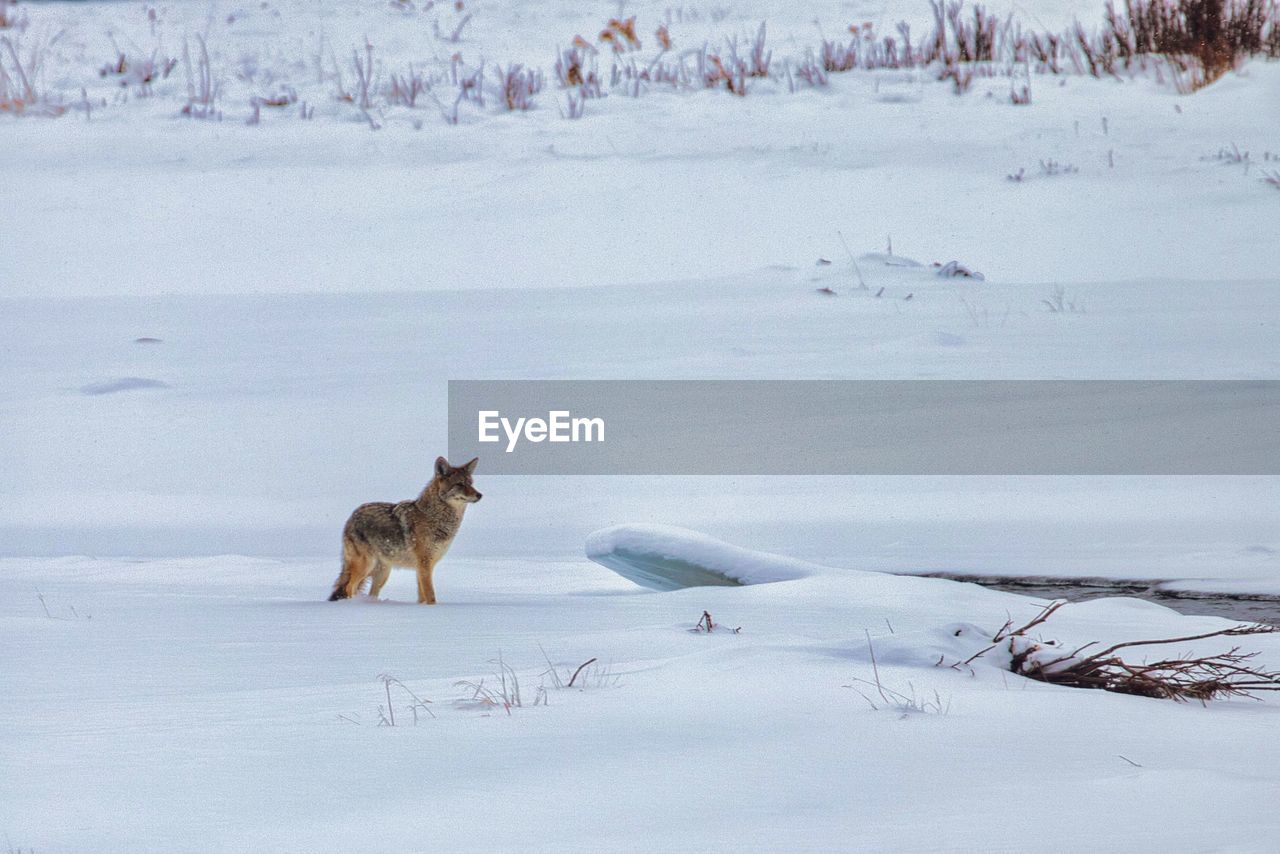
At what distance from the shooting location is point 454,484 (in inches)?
128

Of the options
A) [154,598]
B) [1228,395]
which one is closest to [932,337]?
[1228,395]

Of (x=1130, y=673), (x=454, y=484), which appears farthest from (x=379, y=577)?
(x=1130, y=673)

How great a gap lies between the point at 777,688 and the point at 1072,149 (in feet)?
18.9

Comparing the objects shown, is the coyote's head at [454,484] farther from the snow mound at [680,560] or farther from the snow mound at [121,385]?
the snow mound at [121,385]

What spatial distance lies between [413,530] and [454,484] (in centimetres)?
15

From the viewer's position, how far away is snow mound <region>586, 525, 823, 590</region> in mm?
3887

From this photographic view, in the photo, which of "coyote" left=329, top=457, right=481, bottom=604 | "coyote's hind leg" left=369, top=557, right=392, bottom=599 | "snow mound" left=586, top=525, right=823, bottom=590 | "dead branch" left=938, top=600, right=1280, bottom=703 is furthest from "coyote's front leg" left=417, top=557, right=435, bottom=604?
"dead branch" left=938, top=600, right=1280, bottom=703

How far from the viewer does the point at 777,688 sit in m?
2.18

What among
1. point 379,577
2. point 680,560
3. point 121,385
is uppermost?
point 121,385

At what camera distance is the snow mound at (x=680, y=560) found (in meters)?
3.89

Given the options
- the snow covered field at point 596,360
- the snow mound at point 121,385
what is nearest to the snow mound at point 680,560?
the snow covered field at point 596,360
